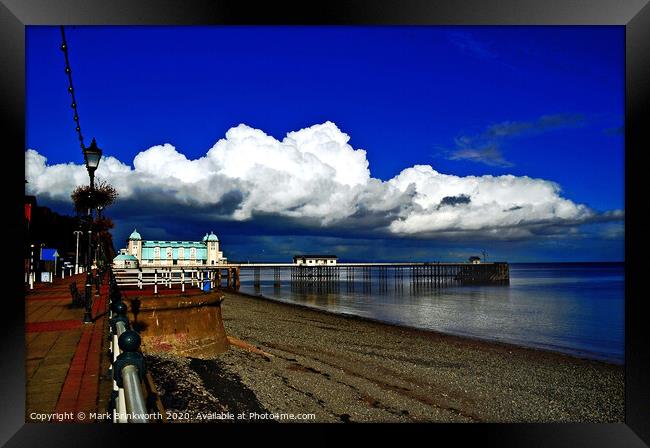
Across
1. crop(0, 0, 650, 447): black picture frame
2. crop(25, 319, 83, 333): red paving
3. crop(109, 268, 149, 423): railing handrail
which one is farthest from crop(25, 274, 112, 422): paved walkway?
crop(109, 268, 149, 423): railing handrail

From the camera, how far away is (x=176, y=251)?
7850 cm

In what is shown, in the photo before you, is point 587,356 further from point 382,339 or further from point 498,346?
point 382,339

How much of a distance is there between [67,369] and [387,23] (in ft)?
16.4

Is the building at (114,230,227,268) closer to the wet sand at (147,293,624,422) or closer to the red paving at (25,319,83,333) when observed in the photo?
the wet sand at (147,293,624,422)

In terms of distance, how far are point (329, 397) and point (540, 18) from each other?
7927 mm

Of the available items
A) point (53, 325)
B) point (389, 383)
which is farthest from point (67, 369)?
point (389, 383)

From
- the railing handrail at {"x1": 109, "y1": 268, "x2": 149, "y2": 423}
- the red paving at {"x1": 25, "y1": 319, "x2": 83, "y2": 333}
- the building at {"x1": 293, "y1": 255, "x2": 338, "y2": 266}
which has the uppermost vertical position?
the railing handrail at {"x1": 109, "y1": 268, "x2": 149, "y2": 423}

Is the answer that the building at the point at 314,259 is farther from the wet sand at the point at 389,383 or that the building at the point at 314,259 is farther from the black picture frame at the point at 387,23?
the black picture frame at the point at 387,23

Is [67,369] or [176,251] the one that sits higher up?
[67,369]

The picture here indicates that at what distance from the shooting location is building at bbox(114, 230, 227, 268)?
253 feet

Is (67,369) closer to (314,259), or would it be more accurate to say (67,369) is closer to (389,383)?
(389,383)

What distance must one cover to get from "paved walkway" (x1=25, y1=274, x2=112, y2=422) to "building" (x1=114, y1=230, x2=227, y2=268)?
70.3m
